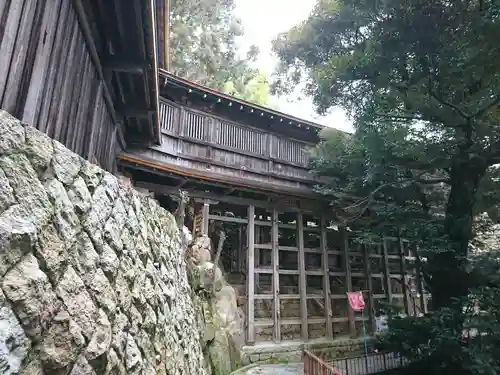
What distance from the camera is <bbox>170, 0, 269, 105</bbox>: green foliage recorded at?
22141 millimetres

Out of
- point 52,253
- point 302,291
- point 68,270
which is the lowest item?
point 302,291

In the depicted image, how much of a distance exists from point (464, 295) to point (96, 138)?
10462 mm

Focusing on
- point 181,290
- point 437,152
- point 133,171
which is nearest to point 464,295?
point 437,152

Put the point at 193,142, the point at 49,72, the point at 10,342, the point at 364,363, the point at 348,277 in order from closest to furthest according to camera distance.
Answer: the point at 10,342 → the point at 49,72 → the point at 193,142 → the point at 364,363 → the point at 348,277

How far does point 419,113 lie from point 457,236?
12.5 ft

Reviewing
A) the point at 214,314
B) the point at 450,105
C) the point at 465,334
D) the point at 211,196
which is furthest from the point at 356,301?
the point at 450,105

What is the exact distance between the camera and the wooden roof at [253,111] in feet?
35.6

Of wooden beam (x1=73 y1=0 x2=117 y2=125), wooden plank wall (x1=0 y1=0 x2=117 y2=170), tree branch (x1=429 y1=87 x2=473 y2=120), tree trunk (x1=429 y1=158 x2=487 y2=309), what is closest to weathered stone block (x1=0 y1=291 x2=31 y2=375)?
wooden plank wall (x1=0 y1=0 x2=117 y2=170)

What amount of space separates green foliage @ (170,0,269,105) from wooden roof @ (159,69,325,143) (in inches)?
441

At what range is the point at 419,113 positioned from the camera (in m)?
10.1

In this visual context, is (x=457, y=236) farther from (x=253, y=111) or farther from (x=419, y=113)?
(x=253, y=111)

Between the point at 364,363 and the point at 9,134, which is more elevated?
the point at 9,134

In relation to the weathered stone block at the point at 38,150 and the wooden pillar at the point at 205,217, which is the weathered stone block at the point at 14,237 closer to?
the weathered stone block at the point at 38,150

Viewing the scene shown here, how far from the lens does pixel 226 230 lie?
15.5m
